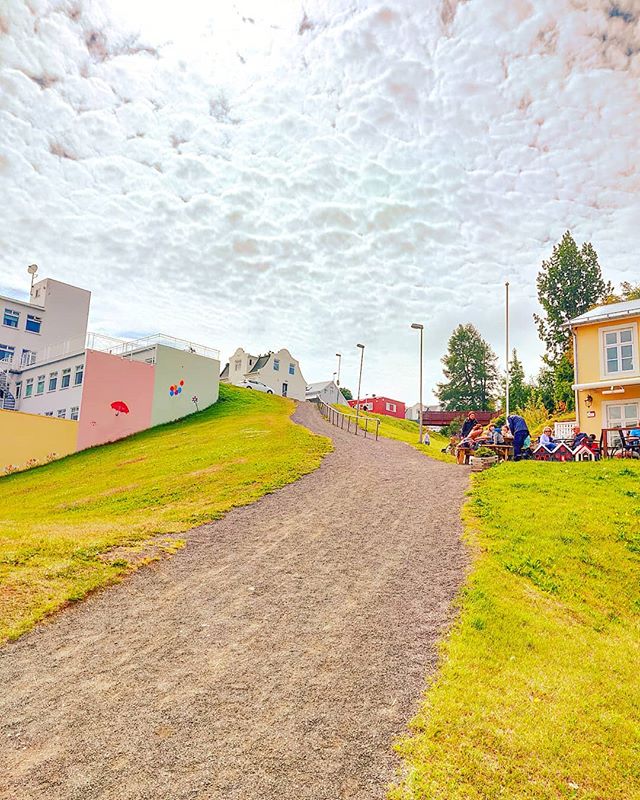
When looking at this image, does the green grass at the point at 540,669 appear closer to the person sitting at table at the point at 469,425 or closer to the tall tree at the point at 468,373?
the person sitting at table at the point at 469,425

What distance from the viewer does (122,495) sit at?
1817 centimetres

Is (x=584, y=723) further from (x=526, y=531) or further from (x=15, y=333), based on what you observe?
(x=15, y=333)

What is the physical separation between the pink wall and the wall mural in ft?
5.89

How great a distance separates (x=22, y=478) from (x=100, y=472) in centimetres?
741

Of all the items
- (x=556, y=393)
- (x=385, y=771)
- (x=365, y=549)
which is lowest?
(x=385, y=771)

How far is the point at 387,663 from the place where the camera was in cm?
650

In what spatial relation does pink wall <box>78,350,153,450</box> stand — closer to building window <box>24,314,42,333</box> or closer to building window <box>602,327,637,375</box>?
building window <box>24,314,42,333</box>

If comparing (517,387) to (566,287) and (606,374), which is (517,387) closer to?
(566,287)

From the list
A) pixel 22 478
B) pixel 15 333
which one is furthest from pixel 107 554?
pixel 15 333

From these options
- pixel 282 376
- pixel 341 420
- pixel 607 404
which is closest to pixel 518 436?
pixel 607 404

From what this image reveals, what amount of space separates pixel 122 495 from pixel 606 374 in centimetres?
2031

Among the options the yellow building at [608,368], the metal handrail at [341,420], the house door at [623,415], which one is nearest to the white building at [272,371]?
the metal handrail at [341,420]

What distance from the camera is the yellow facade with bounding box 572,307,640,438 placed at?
22.4 metres

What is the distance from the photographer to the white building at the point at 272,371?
64000 millimetres
